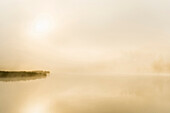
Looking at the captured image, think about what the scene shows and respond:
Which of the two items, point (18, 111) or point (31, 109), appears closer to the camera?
point (18, 111)

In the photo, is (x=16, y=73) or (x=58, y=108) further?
(x=16, y=73)

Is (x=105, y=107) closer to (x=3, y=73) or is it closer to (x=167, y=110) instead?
(x=167, y=110)

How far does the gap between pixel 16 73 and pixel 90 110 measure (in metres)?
16.7

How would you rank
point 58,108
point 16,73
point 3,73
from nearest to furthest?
point 58,108 → point 3,73 → point 16,73

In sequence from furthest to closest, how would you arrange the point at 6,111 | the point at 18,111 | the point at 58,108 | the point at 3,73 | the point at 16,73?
the point at 16,73
the point at 3,73
the point at 58,108
the point at 18,111
the point at 6,111

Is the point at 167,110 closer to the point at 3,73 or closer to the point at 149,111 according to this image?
the point at 149,111

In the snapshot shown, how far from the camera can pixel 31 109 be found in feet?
24.2

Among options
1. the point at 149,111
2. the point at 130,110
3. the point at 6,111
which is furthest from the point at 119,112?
the point at 6,111

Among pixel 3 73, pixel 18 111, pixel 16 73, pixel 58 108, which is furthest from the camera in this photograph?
pixel 16 73

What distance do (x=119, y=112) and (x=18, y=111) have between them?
2.45 m

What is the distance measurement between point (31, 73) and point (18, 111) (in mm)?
17301

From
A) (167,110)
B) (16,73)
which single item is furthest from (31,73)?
(167,110)

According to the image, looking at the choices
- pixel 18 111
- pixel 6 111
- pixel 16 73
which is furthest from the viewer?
pixel 16 73

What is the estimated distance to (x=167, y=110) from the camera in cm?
698
